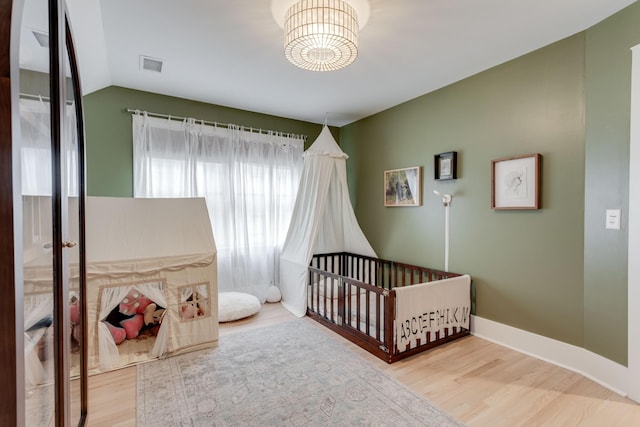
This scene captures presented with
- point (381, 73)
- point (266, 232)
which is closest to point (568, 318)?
point (381, 73)

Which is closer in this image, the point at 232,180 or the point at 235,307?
the point at 235,307

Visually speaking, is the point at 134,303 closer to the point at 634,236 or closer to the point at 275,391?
the point at 275,391

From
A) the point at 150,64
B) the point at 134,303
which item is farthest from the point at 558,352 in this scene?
the point at 150,64

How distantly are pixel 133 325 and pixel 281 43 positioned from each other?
2.60m

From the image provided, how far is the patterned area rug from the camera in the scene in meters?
1.72

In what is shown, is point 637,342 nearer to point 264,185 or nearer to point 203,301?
point 203,301

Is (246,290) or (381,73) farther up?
(381,73)

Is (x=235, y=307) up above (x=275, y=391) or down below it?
above

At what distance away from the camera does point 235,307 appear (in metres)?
3.21

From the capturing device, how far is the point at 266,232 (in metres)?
3.99

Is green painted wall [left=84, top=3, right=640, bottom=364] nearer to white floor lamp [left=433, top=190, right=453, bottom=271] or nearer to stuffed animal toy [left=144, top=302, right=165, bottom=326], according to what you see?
white floor lamp [left=433, top=190, right=453, bottom=271]

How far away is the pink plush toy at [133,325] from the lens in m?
2.46

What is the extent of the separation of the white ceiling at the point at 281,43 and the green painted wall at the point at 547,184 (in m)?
0.20

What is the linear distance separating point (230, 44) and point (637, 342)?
11.4 feet
